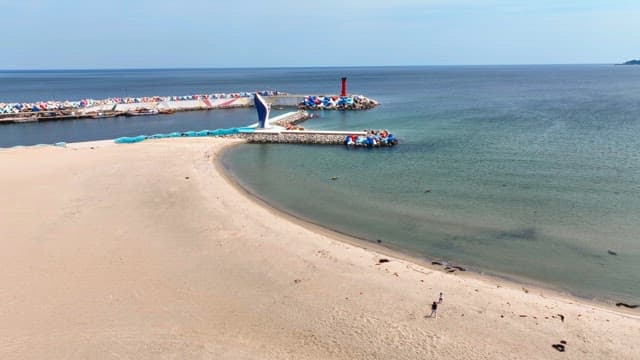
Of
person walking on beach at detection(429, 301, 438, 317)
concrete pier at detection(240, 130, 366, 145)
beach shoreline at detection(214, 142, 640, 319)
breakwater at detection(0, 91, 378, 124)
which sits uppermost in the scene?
breakwater at detection(0, 91, 378, 124)

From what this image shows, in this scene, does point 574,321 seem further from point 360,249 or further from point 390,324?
point 360,249

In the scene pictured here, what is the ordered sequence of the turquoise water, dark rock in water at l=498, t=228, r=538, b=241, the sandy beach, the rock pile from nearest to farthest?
the sandy beach < the turquoise water < dark rock in water at l=498, t=228, r=538, b=241 < the rock pile

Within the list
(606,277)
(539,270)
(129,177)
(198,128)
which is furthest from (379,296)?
(198,128)

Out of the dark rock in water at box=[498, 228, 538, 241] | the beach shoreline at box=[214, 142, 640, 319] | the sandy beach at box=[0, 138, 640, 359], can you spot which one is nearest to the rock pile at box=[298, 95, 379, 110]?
the beach shoreline at box=[214, 142, 640, 319]

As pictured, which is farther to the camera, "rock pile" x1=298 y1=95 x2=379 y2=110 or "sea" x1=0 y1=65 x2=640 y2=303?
"rock pile" x1=298 y1=95 x2=379 y2=110

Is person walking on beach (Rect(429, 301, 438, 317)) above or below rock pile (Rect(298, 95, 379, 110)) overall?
below

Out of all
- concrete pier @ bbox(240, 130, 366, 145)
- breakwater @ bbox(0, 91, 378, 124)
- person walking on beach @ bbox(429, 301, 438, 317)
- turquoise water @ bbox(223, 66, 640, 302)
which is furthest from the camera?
breakwater @ bbox(0, 91, 378, 124)

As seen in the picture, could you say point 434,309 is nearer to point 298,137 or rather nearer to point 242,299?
point 242,299

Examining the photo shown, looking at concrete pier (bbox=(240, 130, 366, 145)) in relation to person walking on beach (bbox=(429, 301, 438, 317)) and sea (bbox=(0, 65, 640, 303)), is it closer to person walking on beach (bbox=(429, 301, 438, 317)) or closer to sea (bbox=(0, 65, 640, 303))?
sea (bbox=(0, 65, 640, 303))

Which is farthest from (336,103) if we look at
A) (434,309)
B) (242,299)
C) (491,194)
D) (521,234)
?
(434,309)
